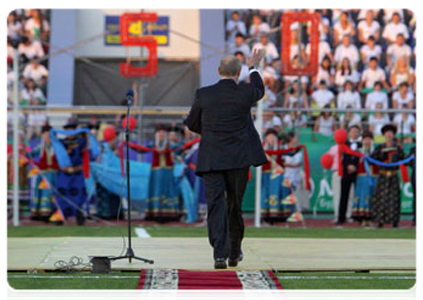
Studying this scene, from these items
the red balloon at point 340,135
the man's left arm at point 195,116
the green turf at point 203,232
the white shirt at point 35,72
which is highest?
the white shirt at point 35,72

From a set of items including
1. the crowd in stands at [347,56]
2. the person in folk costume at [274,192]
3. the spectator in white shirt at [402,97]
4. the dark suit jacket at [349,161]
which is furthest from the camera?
the crowd in stands at [347,56]

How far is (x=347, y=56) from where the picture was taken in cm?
2236

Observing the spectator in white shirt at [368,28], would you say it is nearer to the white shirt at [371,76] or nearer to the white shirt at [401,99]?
the white shirt at [371,76]

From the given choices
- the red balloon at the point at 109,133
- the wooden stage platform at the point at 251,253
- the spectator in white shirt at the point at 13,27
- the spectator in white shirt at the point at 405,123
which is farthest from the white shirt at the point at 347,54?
the wooden stage platform at the point at 251,253

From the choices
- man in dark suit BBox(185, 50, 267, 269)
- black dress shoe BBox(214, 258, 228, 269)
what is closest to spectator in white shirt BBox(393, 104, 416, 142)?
man in dark suit BBox(185, 50, 267, 269)

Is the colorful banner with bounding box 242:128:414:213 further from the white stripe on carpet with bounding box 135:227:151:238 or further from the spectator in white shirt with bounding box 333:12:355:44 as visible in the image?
the spectator in white shirt with bounding box 333:12:355:44

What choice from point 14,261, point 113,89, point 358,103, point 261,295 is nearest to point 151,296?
point 261,295

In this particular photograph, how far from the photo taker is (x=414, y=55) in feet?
75.3

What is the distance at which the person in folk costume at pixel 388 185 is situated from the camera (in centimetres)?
1605

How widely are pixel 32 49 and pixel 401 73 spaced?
8.72 metres

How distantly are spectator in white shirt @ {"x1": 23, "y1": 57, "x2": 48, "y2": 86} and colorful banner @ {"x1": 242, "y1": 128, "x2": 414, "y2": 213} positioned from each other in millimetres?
7039

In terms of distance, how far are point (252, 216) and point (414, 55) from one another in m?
7.78

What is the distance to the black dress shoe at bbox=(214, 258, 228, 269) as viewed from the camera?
776 cm

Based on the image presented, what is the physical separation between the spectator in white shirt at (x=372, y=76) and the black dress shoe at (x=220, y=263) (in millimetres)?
14750
